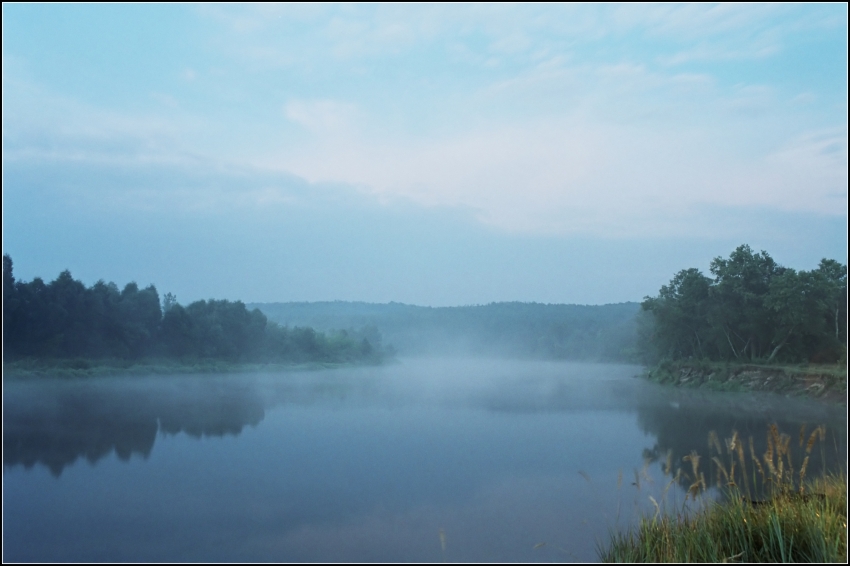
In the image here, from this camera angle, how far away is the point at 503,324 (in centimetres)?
1038

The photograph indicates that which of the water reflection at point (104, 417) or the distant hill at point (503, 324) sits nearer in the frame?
the water reflection at point (104, 417)

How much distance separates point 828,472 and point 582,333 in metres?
4.83

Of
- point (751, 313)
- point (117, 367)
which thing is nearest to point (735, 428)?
point (751, 313)

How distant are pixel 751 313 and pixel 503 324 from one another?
4.40m

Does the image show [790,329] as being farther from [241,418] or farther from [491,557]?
[241,418]

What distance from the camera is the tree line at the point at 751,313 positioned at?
5.89 metres

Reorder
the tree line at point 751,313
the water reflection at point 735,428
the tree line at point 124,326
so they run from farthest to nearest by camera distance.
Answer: the tree line at point 751,313 → the tree line at point 124,326 → the water reflection at point 735,428

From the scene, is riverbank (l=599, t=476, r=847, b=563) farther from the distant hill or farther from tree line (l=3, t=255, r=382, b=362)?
tree line (l=3, t=255, r=382, b=362)

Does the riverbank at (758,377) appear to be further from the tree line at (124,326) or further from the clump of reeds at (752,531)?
the tree line at (124,326)

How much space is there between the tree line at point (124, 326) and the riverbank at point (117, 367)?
0.07m

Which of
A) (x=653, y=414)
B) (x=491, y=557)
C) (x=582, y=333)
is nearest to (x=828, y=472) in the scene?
(x=653, y=414)

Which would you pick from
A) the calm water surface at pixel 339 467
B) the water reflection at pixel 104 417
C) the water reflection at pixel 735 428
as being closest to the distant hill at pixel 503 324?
the calm water surface at pixel 339 467

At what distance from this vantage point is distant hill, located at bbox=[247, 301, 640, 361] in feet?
29.0

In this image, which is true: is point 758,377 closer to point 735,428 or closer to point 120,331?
point 735,428
